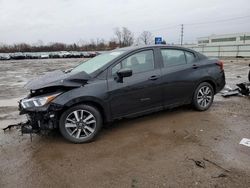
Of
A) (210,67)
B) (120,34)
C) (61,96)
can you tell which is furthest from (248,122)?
(120,34)

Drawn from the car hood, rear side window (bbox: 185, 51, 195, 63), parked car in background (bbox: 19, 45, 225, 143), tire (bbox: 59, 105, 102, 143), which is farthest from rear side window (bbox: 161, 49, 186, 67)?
tire (bbox: 59, 105, 102, 143)

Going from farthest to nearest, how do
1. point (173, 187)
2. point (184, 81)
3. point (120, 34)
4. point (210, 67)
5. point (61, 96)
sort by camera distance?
point (120, 34) < point (210, 67) < point (184, 81) < point (61, 96) < point (173, 187)

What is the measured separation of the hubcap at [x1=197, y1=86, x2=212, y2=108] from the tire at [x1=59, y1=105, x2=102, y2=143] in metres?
2.57

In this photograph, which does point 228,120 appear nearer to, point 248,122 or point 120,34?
point 248,122

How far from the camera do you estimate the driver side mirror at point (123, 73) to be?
430cm

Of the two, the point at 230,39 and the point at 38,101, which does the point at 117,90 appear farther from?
the point at 230,39

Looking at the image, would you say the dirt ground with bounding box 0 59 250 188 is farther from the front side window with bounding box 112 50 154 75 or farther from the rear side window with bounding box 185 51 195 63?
the rear side window with bounding box 185 51 195 63

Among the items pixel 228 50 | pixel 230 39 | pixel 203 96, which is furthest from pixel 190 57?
pixel 230 39

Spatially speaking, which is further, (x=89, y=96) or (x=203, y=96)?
(x=203, y=96)

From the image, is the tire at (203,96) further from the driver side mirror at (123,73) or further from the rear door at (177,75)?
the driver side mirror at (123,73)

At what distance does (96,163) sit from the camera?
3.44 m

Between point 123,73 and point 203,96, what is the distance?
7.58ft

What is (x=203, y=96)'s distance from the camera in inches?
221

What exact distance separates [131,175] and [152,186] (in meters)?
0.35
